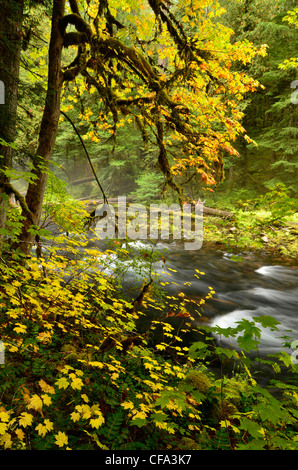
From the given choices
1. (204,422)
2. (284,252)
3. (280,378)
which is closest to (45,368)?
(204,422)

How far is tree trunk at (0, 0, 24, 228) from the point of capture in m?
2.90

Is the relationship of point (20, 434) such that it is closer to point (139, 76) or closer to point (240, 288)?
point (139, 76)

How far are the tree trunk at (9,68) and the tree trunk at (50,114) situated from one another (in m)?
0.47

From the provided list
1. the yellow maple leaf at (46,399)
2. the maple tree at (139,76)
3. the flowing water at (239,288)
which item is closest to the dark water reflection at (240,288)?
the flowing water at (239,288)

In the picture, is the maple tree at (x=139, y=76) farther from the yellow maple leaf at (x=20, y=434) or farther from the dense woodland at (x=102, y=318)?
the yellow maple leaf at (x=20, y=434)

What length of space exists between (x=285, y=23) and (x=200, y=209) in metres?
11.7

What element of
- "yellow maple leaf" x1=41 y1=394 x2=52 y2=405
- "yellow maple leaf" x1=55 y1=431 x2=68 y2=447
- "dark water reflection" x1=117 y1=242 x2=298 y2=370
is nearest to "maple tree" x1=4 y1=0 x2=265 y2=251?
"yellow maple leaf" x1=41 y1=394 x2=52 y2=405

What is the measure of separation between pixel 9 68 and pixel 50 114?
0.72 meters

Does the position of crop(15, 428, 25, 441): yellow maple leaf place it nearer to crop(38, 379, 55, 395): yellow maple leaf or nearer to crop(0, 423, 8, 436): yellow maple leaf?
crop(0, 423, 8, 436): yellow maple leaf

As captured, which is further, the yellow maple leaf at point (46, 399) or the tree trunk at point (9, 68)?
the tree trunk at point (9, 68)

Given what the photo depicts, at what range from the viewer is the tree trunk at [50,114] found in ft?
11.6

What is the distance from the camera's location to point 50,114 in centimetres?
364

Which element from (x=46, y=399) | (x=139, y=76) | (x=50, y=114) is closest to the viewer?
(x=46, y=399)

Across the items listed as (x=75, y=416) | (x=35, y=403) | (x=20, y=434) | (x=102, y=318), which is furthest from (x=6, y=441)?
(x=102, y=318)
